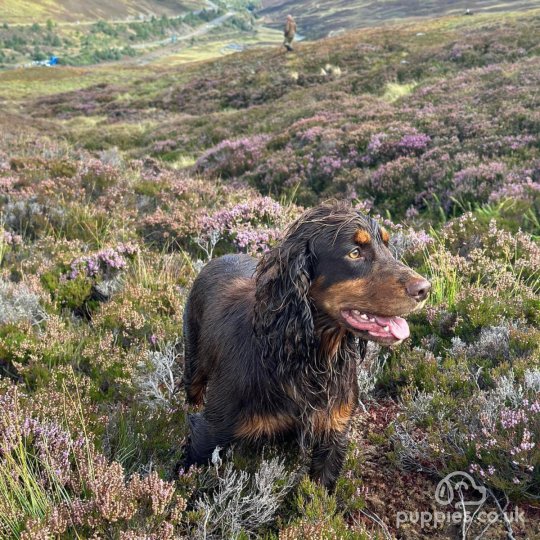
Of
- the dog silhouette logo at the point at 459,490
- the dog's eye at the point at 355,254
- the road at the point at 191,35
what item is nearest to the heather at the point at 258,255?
the dog silhouette logo at the point at 459,490

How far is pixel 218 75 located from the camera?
96.7 ft

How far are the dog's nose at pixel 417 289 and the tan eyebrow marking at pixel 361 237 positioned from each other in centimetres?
32

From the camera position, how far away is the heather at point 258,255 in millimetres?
2477

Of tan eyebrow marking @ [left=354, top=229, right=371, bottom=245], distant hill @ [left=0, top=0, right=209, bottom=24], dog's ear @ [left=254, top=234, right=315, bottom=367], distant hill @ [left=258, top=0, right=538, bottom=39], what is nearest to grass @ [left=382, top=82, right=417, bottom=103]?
tan eyebrow marking @ [left=354, top=229, right=371, bottom=245]

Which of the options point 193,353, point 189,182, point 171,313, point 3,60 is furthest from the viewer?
point 3,60

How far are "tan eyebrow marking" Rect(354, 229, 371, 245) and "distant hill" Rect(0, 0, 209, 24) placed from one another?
140 meters

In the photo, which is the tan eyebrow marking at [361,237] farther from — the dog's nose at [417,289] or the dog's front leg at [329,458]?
the dog's front leg at [329,458]

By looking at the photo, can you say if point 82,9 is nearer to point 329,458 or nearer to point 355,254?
point 355,254

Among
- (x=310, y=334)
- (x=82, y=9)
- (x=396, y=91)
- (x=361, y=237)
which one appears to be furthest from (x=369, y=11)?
(x=310, y=334)

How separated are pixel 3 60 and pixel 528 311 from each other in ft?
330

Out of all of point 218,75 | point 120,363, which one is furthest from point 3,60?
point 120,363

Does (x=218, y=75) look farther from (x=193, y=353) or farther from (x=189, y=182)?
(x=193, y=353)

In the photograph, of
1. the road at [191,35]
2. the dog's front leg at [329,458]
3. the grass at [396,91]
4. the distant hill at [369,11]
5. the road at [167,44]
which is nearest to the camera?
the dog's front leg at [329,458]

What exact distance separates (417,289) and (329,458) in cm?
119
